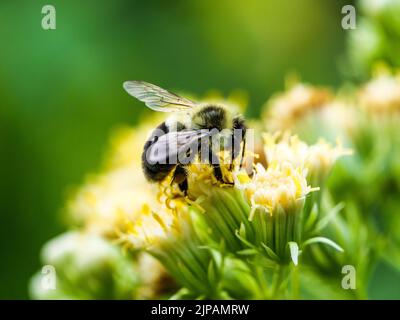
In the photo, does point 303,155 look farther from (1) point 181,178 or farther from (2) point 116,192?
(2) point 116,192

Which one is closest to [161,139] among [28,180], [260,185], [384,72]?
[260,185]

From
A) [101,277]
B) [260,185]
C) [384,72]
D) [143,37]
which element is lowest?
[101,277]

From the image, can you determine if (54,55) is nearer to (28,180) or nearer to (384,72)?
(28,180)

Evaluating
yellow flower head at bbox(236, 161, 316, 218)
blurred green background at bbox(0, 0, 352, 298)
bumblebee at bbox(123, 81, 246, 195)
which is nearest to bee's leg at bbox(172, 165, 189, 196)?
bumblebee at bbox(123, 81, 246, 195)

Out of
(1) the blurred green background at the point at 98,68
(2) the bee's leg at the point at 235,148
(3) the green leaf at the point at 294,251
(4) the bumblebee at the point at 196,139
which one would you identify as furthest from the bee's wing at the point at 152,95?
(1) the blurred green background at the point at 98,68

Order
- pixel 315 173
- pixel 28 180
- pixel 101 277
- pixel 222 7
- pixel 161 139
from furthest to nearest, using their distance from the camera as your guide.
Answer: pixel 222 7 → pixel 28 180 → pixel 101 277 → pixel 315 173 → pixel 161 139

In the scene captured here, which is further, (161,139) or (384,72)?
(384,72)

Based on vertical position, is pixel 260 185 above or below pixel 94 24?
below

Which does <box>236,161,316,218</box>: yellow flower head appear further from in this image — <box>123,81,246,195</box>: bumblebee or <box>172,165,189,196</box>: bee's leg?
<box>172,165,189,196</box>: bee's leg
